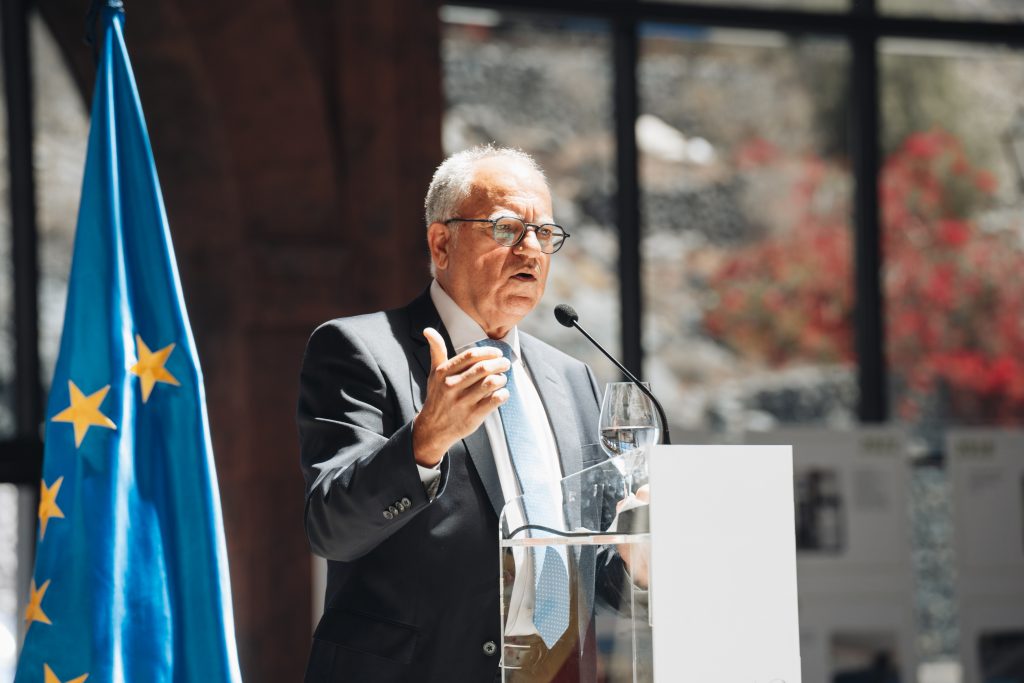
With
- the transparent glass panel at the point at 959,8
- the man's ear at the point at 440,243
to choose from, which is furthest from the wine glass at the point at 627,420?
the transparent glass panel at the point at 959,8

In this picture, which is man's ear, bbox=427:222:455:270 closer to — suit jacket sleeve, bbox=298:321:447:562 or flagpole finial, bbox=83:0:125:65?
suit jacket sleeve, bbox=298:321:447:562

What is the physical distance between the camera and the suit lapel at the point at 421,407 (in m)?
2.33

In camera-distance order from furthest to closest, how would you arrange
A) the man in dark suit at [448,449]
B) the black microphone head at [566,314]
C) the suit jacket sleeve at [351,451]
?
the black microphone head at [566,314], the suit jacket sleeve at [351,451], the man in dark suit at [448,449]

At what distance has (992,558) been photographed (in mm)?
5699

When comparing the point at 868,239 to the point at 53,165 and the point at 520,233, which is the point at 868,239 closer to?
the point at 53,165

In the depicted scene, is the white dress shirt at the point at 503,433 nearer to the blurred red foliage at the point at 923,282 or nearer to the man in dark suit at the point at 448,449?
the man in dark suit at the point at 448,449

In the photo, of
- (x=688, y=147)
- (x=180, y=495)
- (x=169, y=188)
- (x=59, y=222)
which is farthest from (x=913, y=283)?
(x=180, y=495)

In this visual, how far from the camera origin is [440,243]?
2527 millimetres

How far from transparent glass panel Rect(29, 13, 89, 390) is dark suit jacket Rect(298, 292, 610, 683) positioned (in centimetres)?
320

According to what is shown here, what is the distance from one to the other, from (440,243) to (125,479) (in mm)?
744

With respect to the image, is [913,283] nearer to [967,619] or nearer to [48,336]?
[967,619]

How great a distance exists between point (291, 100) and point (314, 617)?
1.96 metres

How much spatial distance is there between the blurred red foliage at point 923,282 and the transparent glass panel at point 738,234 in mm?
13

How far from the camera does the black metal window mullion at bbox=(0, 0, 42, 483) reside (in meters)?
5.23
